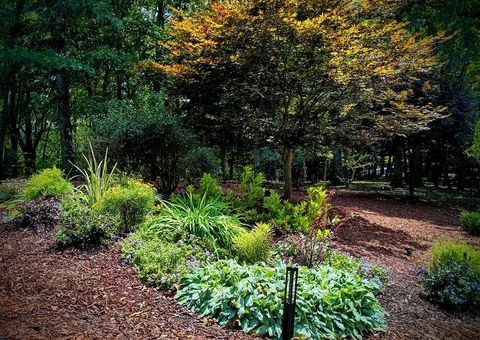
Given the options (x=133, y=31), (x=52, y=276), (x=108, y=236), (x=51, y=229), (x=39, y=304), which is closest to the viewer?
(x=39, y=304)

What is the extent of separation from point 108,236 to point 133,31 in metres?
9.40

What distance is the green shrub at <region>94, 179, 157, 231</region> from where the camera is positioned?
181 inches

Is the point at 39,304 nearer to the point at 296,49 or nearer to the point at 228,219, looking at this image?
the point at 228,219

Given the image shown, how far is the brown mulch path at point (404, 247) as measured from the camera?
10.9 feet

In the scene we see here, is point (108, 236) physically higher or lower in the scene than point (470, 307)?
higher

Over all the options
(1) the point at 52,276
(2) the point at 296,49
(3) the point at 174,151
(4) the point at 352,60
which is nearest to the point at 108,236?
(1) the point at 52,276

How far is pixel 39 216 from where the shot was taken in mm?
5125

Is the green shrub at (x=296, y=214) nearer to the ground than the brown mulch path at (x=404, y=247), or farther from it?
farther from it

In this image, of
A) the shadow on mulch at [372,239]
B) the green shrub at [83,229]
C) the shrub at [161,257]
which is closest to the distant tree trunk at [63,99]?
the green shrub at [83,229]

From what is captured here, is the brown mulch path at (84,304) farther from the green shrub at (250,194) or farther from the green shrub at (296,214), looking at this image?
the green shrub at (250,194)

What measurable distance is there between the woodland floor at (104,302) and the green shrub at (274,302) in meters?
0.14

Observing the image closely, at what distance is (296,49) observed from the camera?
21.7 feet

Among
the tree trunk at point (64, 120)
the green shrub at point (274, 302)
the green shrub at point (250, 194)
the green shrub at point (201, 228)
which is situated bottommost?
the green shrub at point (274, 302)

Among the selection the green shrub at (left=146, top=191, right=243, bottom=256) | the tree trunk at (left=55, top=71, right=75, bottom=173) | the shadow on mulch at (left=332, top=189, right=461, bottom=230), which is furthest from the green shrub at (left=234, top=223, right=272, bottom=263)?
the tree trunk at (left=55, top=71, right=75, bottom=173)
